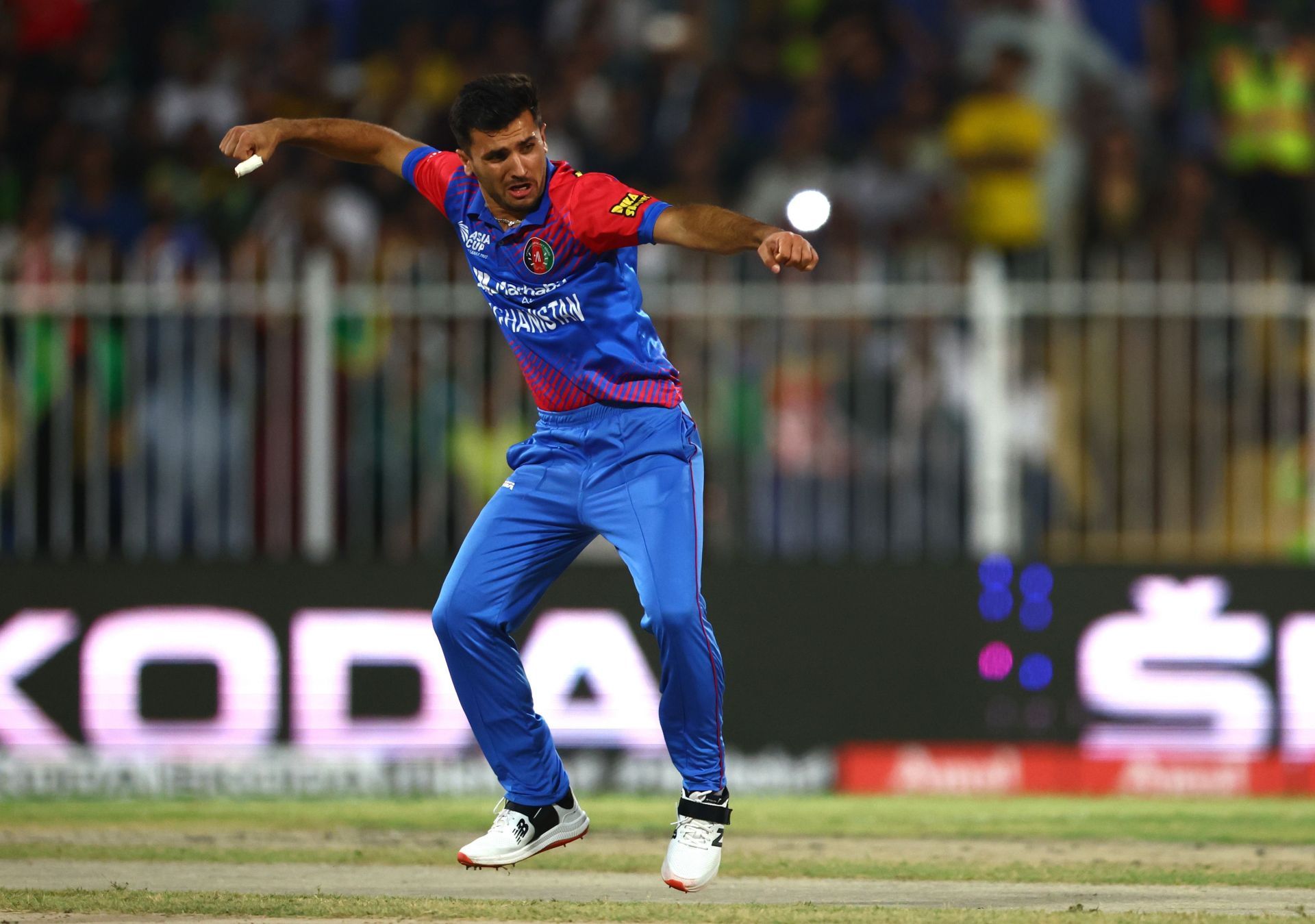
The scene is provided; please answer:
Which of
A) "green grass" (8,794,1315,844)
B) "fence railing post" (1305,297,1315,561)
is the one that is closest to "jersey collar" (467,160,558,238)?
"green grass" (8,794,1315,844)

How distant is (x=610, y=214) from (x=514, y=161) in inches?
13.3

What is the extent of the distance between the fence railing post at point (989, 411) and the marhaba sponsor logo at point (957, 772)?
1001 millimetres

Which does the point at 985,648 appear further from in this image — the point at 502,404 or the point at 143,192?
the point at 143,192

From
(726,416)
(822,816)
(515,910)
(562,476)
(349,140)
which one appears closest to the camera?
(515,910)

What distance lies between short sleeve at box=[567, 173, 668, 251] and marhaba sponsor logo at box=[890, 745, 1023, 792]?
14.7 feet

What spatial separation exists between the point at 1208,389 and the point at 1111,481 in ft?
2.15

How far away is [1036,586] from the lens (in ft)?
34.0

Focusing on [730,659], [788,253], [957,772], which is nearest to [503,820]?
[788,253]

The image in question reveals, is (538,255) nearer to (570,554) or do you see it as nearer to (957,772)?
(570,554)

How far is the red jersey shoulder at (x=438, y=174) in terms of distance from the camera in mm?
7055

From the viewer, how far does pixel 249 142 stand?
6922 millimetres

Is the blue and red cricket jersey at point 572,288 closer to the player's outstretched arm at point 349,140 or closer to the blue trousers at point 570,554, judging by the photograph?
the blue trousers at point 570,554

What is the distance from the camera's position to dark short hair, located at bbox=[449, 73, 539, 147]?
21.4ft

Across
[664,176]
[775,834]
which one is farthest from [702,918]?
[664,176]
